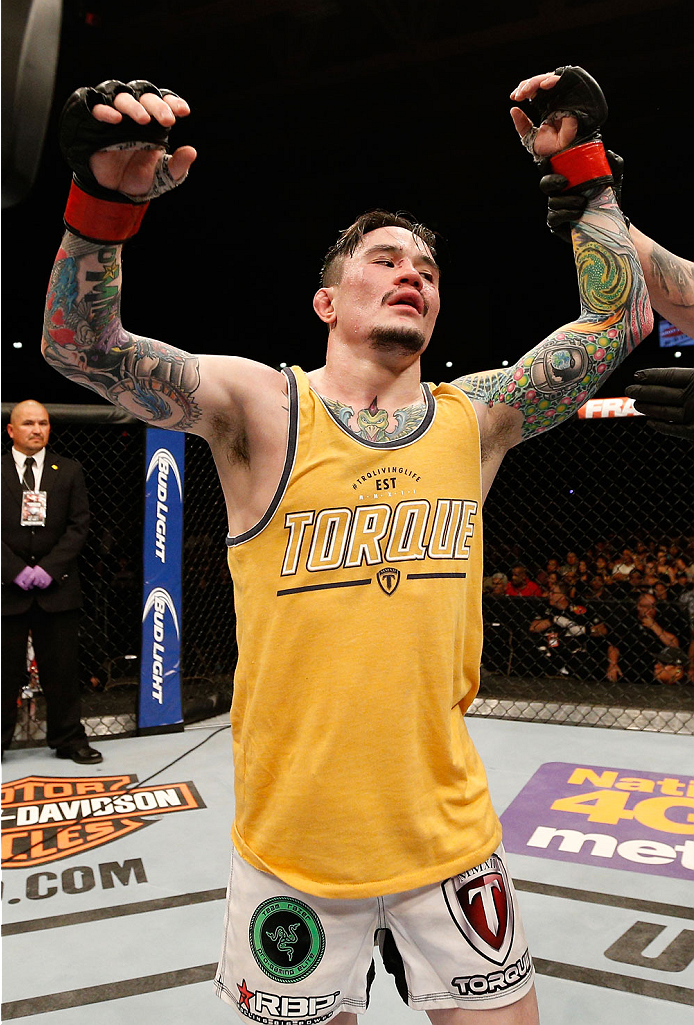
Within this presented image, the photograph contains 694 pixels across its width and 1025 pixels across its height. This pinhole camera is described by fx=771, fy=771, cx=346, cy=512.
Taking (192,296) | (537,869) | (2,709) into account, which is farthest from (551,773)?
(192,296)

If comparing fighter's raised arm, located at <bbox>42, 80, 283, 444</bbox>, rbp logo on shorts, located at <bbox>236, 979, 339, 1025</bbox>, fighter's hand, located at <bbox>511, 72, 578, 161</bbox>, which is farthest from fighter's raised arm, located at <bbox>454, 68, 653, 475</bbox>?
rbp logo on shorts, located at <bbox>236, 979, 339, 1025</bbox>

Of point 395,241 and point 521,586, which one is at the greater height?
point 395,241

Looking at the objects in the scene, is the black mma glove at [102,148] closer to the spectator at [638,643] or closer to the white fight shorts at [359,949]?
the white fight shorts at [359,949]

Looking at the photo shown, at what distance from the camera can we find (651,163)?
24.3 ft

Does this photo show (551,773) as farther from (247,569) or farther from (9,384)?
(9,384)

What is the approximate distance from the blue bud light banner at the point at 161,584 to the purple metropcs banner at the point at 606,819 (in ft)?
6.27

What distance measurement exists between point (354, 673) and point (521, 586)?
4.56 meters

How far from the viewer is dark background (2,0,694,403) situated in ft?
19.3

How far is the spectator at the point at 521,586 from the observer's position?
5469mm

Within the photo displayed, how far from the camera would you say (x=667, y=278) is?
1561mm

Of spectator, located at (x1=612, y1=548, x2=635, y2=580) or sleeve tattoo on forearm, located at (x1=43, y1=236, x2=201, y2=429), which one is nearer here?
sleeve tattoo on forearm, located at (x1=43, y1=236, x2=201, y2=429)

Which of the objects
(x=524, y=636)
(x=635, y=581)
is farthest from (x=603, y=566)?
(x=524, y=636)

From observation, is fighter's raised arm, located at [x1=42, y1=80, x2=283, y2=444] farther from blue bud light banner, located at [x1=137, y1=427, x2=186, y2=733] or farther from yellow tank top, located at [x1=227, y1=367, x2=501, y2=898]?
blue bud light banner, located at [x1=137, y1=427, x2=186, y2=733]

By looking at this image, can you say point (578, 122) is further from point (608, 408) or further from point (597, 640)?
point (597, 640)
